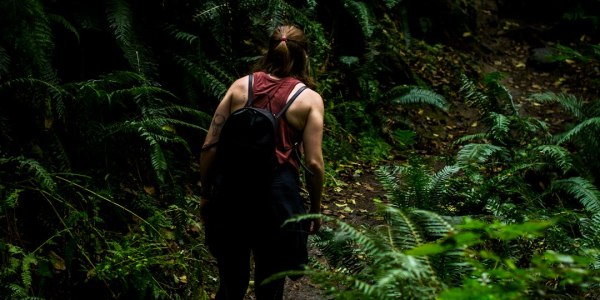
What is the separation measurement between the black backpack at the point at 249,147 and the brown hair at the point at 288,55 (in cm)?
19

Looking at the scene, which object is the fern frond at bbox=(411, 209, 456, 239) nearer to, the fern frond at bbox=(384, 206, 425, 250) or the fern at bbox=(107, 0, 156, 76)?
the fern frond at bbox=(384, 206, 425, 250)

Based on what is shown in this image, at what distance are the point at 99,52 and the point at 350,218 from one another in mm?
2720

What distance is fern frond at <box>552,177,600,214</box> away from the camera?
5.00 m

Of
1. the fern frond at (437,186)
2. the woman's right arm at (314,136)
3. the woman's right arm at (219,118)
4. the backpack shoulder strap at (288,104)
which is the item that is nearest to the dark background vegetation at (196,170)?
the fern frond at (437,186)

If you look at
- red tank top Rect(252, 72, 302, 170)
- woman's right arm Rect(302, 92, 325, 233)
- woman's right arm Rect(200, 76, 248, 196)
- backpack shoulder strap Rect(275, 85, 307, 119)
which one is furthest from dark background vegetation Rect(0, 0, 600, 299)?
woman's right arm Rect(200, 76, 248, 196)

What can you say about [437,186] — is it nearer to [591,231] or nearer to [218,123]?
[591,231]

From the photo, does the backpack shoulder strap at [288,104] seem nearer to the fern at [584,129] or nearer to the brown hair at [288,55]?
the brown hair at [288,55]

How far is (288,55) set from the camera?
2.72m

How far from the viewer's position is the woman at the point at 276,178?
2623 millimetres

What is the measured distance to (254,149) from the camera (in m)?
2.53

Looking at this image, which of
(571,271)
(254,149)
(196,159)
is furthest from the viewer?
(196,159)

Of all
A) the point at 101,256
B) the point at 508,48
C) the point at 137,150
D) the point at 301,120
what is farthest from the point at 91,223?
the point at 508,48

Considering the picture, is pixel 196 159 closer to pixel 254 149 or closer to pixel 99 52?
pixel 99 52

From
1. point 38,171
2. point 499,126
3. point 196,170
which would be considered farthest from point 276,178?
point 499,126
